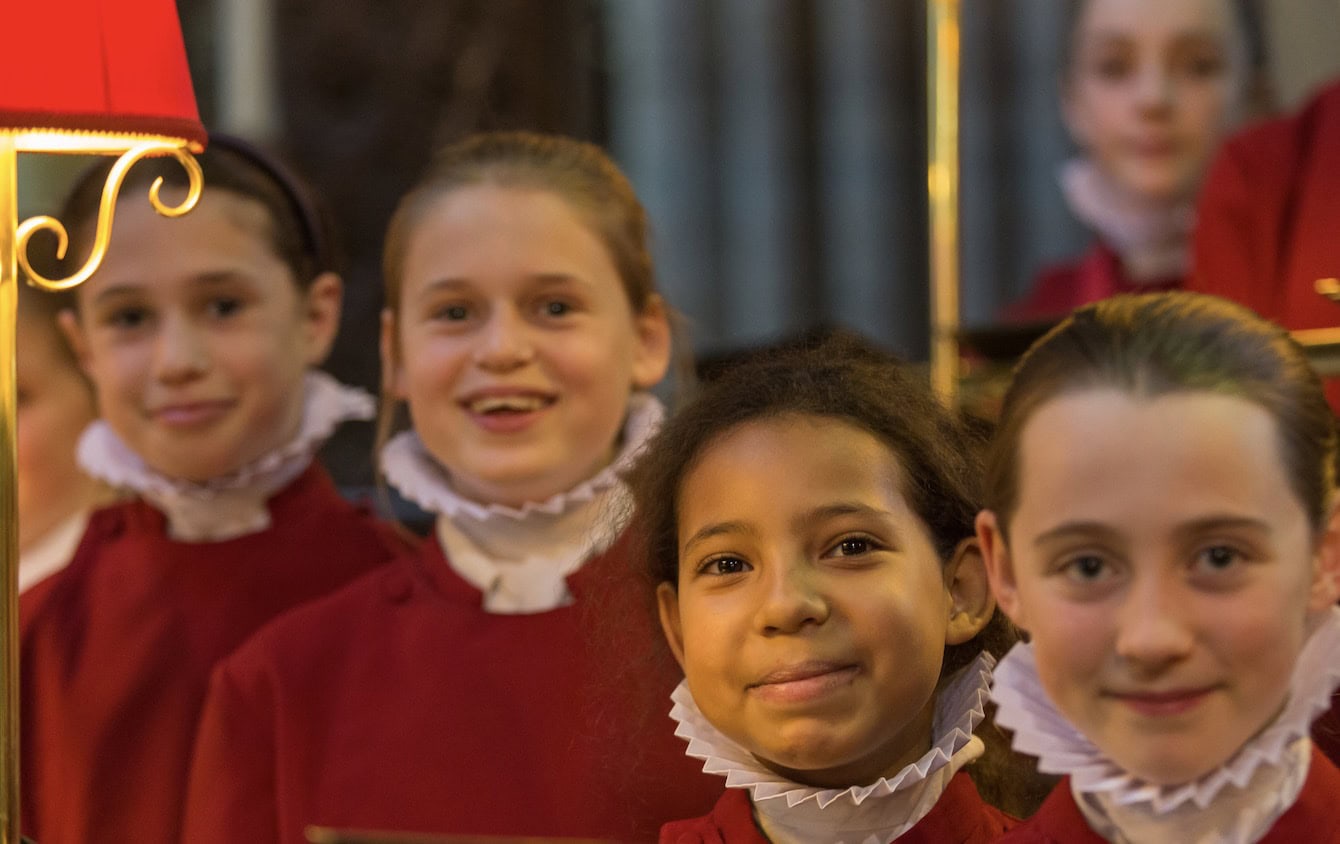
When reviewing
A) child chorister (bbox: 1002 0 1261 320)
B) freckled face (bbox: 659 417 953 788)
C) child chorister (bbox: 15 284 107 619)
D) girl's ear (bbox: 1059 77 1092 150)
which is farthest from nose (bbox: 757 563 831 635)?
girl's ear (bbox: 1059 77 1092 150)

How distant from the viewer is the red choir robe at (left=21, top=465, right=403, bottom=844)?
78.5 inches

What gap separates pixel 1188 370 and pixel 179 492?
1277mm

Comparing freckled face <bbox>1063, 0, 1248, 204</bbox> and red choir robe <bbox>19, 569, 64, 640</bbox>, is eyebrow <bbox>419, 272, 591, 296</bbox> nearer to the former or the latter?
red choir robe <bbox>19, 569, 64, 640</bbox>

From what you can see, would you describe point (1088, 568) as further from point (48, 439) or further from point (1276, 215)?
point (48, 439)

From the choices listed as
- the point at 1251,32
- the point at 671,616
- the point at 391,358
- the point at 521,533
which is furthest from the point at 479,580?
the point at 1251,32

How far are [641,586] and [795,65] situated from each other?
9.27 ft

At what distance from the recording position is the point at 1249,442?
1106 mm

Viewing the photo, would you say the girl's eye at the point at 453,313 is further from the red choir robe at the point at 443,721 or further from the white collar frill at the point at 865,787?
the white collar frill at the point at 865,787

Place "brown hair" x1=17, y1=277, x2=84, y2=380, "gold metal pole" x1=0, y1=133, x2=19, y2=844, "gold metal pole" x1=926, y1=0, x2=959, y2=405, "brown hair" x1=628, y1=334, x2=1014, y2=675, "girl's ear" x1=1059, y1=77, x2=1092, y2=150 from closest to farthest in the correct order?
"brown hair" x1=628, y1=334, x2=1014, y2=675 < "gold metal pole" x1=0, y1=133, x2=19, y2=844 < "brown hair" x1=17, y1=277, x2=84, y2=380 < "gold metal pole" x1=926, y1=0, x2=959, y2=405 < "girl's ear" x1=1059, y1=77, x2=1092, y2=150

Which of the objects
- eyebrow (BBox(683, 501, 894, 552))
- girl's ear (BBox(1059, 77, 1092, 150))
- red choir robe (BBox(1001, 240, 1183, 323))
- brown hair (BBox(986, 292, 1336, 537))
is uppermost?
brown hair (BBox(986, 292, 1336, 537))

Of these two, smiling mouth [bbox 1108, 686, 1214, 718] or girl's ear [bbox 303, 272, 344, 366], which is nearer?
smiling mouth [bbox 1108, 686, 1214, 718]

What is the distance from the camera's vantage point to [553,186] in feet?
6.22

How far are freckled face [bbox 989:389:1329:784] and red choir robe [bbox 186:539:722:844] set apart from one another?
55cm

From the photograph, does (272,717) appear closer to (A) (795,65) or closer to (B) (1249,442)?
(B) (1249,442)
